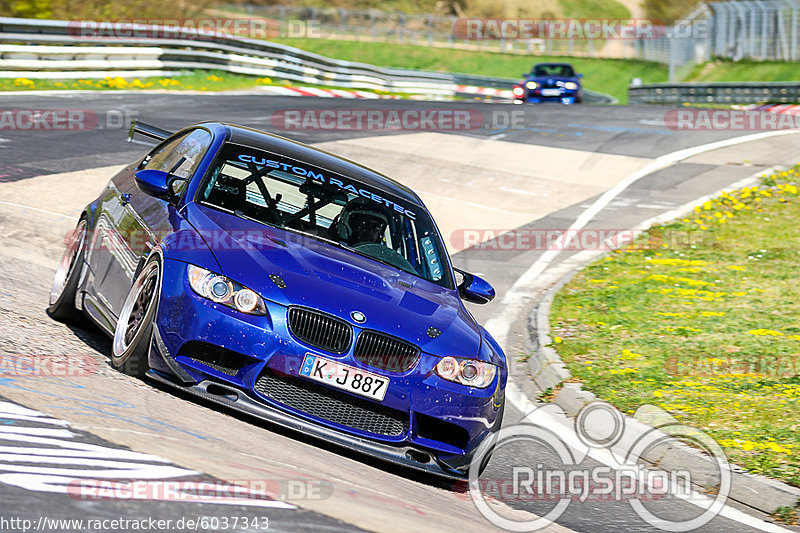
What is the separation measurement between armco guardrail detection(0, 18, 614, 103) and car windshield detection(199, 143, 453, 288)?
54.5ft

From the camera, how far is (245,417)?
218 inches

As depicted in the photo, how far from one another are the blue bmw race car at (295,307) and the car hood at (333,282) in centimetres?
1

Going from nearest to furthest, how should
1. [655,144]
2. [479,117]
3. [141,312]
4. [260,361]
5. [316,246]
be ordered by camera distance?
1. [260,361]
2. [141,312]
3. [316,246]
4. [655,144]
5. [479,117]

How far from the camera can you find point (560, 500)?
584cm

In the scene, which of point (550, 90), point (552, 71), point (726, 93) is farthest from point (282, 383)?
point (552, 71)

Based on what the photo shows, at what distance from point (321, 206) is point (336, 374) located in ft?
5.39

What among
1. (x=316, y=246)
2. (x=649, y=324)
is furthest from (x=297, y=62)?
(x=316, y=246)

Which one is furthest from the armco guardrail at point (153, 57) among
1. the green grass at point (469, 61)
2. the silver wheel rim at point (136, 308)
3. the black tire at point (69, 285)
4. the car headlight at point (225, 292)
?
the green grass at point (469, 61)

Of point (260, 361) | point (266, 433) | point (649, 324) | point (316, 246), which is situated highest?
point (316, 246)

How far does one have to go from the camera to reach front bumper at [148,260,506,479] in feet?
17.3

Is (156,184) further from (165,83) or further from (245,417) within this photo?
(165,83)

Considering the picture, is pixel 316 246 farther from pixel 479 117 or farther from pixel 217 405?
pixel 479 117

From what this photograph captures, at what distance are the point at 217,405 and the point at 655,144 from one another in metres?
17.6

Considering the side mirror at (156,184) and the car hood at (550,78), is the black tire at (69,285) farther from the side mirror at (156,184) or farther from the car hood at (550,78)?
the car hood at (550,78)
